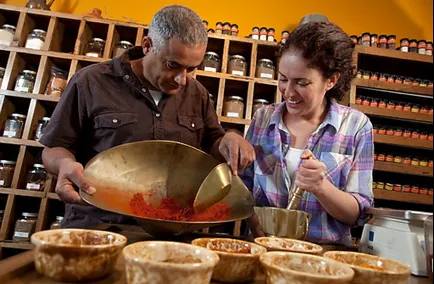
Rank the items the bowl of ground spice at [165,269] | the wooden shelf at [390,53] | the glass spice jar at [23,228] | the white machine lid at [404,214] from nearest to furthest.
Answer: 1. the bowl of ground spice at [165,269]
2. the white machine lid at [404,214]
3. the glass spice jar at [23,228]
4. the wooden shelf at [390,53]

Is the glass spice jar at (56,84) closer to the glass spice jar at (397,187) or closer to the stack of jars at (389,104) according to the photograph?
the stack of jars at (389,104)

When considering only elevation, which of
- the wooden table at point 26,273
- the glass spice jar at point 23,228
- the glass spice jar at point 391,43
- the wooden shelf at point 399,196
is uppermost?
the glass spice jar at point 391,43

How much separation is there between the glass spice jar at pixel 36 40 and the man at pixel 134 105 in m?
1.12

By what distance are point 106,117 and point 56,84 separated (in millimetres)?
1128

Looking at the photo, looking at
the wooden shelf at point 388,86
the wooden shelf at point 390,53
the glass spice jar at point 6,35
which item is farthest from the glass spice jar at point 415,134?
the glass spice jar at point 6,35

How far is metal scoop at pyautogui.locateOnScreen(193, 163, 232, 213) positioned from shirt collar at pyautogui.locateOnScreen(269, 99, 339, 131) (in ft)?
1.16

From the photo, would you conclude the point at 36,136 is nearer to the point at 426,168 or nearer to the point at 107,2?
the point at 107,2

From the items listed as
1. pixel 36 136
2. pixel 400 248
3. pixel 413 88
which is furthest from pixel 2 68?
pixel 413 88

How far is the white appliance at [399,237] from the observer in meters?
0.70

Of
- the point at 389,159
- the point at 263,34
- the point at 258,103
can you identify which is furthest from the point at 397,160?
the point at 263,34

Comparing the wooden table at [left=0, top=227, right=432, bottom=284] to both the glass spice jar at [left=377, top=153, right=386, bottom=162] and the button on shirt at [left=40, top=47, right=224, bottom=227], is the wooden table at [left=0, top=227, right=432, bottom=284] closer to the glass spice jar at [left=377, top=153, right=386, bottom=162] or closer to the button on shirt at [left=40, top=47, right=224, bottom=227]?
the button on shirt at [left=40, top=47, right=224, bottom=227]

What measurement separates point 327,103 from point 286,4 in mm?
1619

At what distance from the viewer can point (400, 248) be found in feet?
2.41

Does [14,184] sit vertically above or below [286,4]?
below
